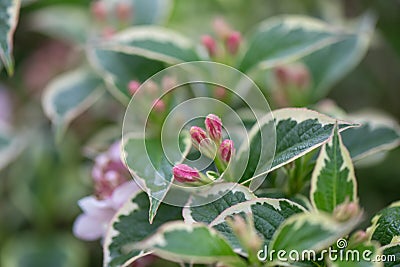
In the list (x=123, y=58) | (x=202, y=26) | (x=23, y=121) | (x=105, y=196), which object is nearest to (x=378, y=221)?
(x=105, y=196)

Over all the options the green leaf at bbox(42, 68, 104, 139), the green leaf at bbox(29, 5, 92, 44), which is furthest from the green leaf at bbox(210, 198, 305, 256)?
the green leaf at bbox(29, 5, 92, 44)

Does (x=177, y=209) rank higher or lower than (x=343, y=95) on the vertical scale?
lower

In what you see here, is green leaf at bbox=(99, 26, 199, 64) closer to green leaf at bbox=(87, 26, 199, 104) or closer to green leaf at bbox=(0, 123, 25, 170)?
green leaf at bbox=(87, 26, 199, 104)

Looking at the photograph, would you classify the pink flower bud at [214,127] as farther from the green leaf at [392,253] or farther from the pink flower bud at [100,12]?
the pink flower bud at [100,12]

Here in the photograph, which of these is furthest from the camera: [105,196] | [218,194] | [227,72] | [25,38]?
[25,38]

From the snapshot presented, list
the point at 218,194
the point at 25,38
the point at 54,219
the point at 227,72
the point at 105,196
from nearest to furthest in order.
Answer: the point at 218,194 < the point at 105,196 < the point at 227,72 < the point at 54,219 < the point at 25,38

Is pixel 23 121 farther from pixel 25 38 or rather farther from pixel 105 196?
pixel 105 196

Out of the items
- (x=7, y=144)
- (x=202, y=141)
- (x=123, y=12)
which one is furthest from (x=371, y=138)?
(x=7, y=144)
